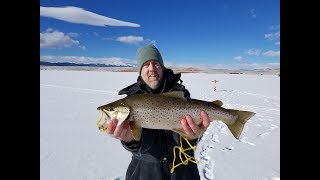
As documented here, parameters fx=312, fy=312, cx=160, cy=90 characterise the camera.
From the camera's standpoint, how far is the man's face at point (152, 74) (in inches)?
116

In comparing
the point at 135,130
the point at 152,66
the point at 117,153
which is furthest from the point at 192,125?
the point at 117,153

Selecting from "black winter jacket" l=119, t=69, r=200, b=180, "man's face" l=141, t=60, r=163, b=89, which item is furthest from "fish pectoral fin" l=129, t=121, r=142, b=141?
Answer: "man's face" l=141, t=60, r=163, b=89

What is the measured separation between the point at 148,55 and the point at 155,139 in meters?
0.81

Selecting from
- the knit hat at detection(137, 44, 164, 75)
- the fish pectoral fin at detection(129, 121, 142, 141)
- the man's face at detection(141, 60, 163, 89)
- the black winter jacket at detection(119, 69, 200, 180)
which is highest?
the knit hat at detection(137, 44, 164, 75)

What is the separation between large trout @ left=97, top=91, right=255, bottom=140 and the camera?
254 centimetres

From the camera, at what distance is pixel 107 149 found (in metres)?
7.39

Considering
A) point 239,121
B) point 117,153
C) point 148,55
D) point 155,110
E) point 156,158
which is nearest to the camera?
point 155,110

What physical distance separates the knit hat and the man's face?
4 centimetres

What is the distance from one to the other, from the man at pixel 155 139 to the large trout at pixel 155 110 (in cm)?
5

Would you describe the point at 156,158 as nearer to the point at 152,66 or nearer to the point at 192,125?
the point at 192,125

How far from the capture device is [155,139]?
9.32ft

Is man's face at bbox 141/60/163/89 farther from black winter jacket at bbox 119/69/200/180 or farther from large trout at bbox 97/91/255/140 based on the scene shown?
large trout at bbox 97/91/255/140
